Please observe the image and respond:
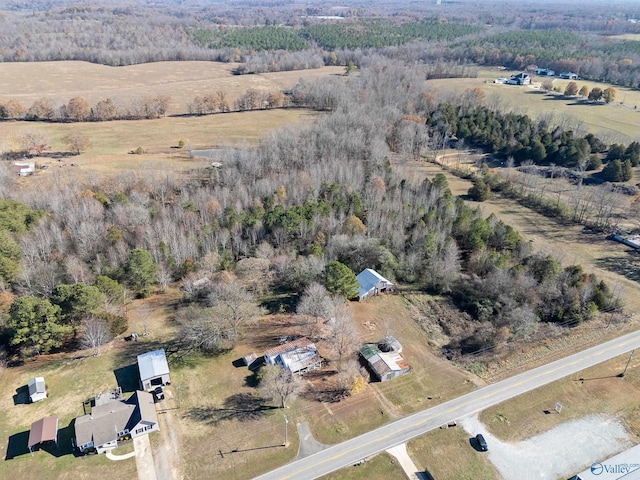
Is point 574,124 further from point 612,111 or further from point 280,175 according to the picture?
point 280,175

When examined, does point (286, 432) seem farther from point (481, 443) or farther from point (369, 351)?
point (481, 443)

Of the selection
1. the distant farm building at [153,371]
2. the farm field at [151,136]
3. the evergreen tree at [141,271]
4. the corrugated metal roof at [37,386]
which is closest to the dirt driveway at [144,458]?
the distant farm building at [153,371]

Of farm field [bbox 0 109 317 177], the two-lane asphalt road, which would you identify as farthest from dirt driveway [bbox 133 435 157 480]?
farm field [bbox 0 109 317 177]

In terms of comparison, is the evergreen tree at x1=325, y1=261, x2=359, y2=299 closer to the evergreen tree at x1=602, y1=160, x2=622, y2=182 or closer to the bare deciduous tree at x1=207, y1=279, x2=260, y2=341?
the bare deciduous tree at x1=207, y1=279, x2=260, y2=341

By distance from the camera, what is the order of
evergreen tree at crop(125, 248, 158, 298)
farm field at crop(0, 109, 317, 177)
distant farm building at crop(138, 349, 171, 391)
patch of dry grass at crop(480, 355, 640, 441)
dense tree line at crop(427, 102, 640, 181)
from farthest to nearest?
dense tree line at crop(427, 102, 640, 181)
farm field at crop(0, 109, 317, 177)
evergreen tree at crop(125, 248, 158, 298)
distant farm building at crop(138, 349, 171, 391)
patch of dry grass at crop(480, 355, 640, 441)

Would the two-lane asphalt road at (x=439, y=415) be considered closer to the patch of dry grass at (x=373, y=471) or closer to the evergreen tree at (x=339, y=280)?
the patch of dry grass at (x=373, y=471)

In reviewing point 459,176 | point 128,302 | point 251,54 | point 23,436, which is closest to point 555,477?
point 23,436
